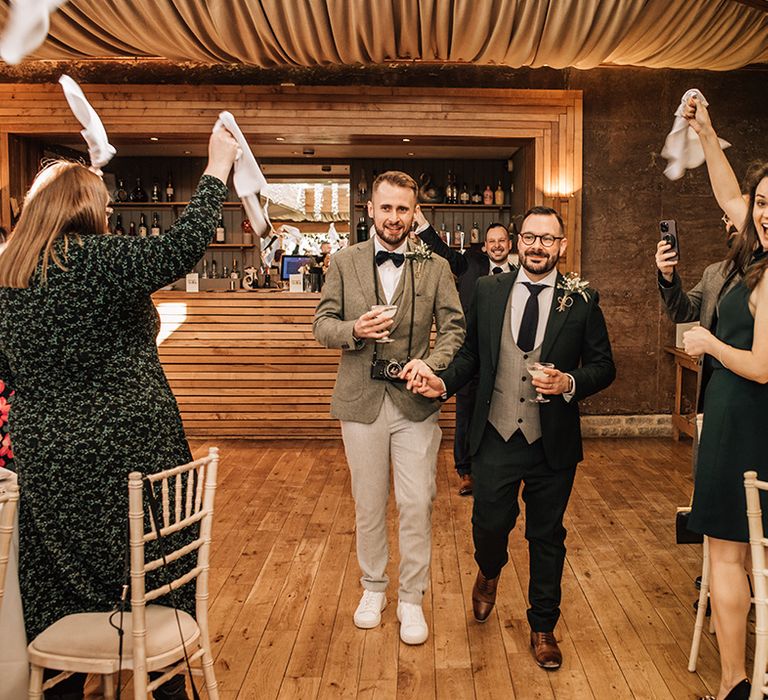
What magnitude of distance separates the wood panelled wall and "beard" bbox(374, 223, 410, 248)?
3948mm

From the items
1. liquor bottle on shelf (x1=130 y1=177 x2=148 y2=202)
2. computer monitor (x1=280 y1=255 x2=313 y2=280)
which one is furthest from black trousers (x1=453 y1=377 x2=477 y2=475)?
liquor bottle on shelf (x1=130 y1=177 x2=148 y2=202)

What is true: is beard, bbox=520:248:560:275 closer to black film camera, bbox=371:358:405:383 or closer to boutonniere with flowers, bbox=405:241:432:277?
boutonniere with flowers, bbox=405:241:432:277

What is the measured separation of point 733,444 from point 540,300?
914 millimetres

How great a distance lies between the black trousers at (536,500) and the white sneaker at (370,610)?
0.64 metres

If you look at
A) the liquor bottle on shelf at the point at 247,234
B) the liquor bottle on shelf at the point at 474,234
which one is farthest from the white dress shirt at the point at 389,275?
the liquor bottle on shelf at the point at 247,234

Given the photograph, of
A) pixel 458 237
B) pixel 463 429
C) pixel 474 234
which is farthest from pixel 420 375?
pixel 458 237

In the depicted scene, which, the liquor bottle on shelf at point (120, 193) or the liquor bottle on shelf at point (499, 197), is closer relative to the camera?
the liquor bottle on shelf at point (499, 197)

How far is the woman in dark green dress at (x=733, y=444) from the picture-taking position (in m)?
2.26

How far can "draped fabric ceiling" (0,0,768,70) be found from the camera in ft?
15.0

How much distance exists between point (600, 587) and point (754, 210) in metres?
2.02

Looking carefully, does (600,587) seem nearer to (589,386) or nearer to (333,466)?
(589,386)

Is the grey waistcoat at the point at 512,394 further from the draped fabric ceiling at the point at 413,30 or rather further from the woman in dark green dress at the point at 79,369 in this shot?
the draped fabric ceiling at the point at 413,30

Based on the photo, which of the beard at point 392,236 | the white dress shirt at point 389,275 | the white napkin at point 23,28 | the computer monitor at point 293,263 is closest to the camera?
the white napkin at point 23,28

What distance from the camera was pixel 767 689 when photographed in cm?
177
